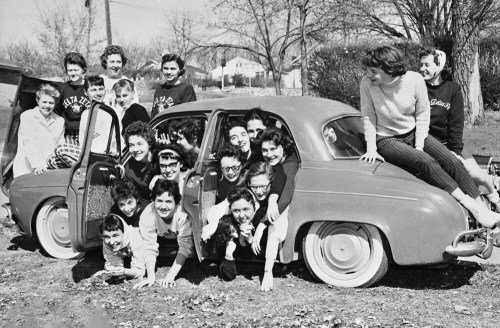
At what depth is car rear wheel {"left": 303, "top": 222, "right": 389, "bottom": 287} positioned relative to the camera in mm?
4918

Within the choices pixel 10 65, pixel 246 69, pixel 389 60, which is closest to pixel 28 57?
pixel 10 65

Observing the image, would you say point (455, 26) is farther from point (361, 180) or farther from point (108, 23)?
point (108, 23)

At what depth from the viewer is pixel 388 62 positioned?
500 centimetres

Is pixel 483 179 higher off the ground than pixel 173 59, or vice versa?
pixel 173 59

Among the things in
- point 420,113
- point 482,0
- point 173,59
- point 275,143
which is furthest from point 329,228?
point 482,0

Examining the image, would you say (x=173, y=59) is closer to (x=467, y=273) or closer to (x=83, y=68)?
(x=83, y=68)

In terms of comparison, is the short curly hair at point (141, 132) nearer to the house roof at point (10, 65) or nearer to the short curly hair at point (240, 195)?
the short curly hair at point (240, 195)

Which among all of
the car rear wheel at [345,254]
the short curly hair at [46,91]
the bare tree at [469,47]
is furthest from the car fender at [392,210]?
the bare tree at [469,47]

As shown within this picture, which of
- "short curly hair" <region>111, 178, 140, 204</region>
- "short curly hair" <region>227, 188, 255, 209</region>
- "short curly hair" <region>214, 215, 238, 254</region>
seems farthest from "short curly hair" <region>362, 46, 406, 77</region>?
"short curly hair" <region>111, 178, 140, 204</region>

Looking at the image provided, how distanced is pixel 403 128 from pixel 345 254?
51.7 inches

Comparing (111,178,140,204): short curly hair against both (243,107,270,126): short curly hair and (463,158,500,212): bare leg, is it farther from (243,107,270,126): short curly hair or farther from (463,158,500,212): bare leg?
(463,158,500,212): bare leg

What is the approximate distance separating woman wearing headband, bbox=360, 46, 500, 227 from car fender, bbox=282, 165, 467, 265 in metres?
0.18

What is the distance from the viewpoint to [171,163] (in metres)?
5.41

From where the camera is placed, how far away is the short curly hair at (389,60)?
197 inches
